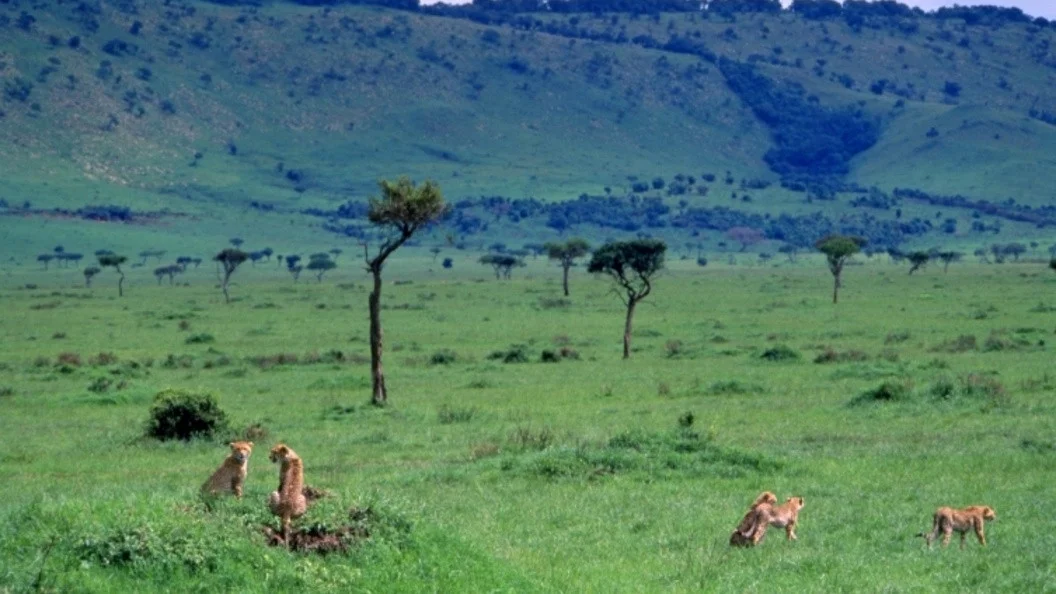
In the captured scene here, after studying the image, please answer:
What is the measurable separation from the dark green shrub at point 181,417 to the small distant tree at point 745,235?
153m

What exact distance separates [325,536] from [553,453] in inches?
369

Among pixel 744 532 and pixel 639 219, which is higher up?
pixel 639 219

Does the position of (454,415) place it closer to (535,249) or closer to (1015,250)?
(1015,250)

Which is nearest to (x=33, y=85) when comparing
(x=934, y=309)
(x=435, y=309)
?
(x=435, y=309)

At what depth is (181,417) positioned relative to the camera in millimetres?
26562

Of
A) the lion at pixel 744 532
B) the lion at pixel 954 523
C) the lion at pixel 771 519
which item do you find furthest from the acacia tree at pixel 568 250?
the lion at pixel 954 523

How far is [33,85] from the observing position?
18288 cm

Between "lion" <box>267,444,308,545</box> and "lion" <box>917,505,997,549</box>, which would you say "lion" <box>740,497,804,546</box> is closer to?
"lion" <box>917,505,997,549</box>

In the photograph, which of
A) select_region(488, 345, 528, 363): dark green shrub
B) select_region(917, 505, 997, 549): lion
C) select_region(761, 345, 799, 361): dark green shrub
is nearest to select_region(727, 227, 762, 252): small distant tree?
select_region(488, 345, 528, 363): dark green shrub

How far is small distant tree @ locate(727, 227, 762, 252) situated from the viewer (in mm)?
178250

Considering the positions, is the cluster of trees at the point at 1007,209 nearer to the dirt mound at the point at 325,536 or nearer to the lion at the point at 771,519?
the lion at the point at 771,519

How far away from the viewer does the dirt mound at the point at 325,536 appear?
497 inches

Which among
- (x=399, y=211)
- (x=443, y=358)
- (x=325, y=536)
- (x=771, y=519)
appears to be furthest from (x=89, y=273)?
(x=325, y=536)

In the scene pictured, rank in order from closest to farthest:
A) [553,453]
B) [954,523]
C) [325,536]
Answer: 1. [325,536]
2. [954,523]
3. [553,453]
